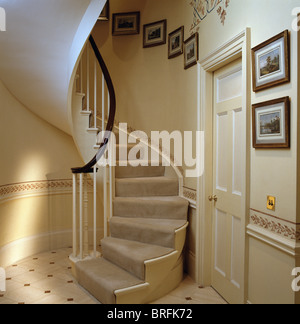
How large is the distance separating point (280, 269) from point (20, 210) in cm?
307

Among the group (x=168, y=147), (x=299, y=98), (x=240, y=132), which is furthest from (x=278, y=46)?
(x=168, y=147)

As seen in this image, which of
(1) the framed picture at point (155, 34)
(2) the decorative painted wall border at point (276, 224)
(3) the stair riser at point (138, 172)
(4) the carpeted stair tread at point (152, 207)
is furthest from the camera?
(1) the framed picture at point (155, 34)

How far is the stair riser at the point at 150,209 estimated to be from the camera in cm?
322

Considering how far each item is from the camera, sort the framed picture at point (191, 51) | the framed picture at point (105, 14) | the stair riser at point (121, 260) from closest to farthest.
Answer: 1. the stair riser at point (121, 260)
2. the framed picture at point (191, 51)
3. the framed picture at point (105, 14)

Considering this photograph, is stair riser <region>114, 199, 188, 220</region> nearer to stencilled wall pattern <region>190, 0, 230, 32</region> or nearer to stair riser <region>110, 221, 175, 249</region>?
stair riser <region>110, 221, 175, 249</region>

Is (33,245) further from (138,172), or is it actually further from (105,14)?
(105,14)

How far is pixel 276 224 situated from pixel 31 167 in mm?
3079

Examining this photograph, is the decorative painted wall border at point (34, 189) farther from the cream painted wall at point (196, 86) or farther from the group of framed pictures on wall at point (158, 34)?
the group of framed pictures on wall at point (158, 34)

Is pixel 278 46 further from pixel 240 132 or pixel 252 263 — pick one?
pixel 252 263

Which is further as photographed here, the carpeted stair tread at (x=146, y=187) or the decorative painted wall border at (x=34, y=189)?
the decorative painted wall border at (x=34, y=189)

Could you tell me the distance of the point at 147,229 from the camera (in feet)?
9.83

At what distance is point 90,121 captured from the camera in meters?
3.71

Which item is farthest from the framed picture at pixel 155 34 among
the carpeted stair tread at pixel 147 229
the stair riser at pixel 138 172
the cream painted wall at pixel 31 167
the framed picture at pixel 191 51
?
the carpeted stair tread at pixel 147 229

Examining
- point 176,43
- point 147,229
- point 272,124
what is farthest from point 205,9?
point 147,229
